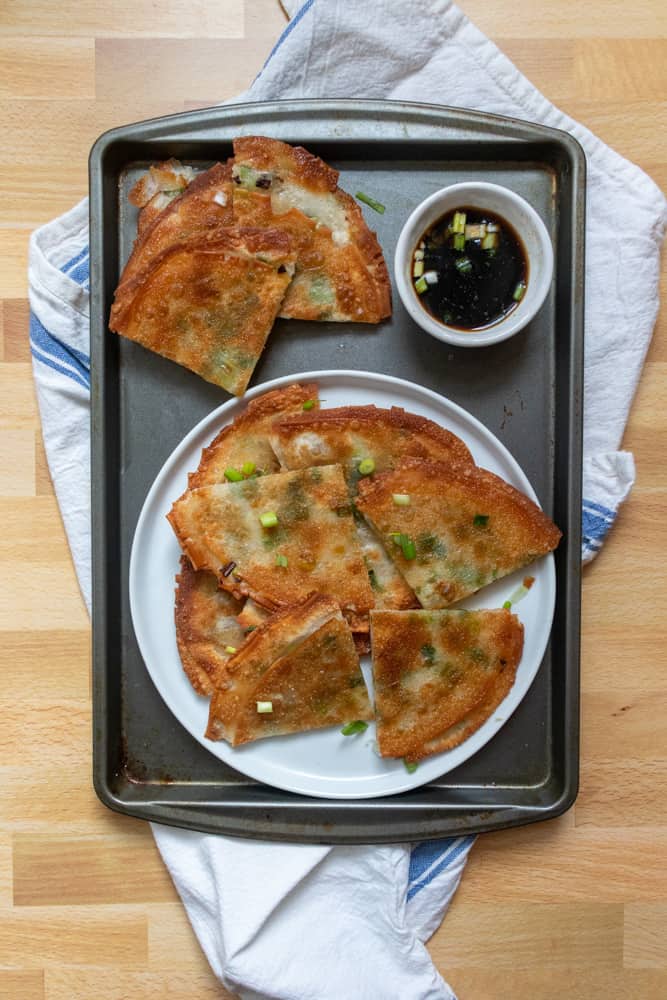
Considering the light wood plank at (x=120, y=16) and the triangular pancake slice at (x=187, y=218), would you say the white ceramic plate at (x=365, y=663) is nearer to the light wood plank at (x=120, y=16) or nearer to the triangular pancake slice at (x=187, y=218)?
the triangular pancake slice at (x=187, y=218)

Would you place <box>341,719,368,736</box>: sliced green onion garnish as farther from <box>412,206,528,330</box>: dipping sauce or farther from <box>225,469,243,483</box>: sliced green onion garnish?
<box>412,206,528,330</box>: dipping sauce

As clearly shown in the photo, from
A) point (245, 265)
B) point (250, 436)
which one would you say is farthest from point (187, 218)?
point (250, 436)

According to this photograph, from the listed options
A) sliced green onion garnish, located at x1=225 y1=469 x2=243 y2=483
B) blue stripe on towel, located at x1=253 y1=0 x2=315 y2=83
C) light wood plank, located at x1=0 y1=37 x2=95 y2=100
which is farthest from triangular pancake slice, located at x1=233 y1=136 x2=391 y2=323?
light wood plank, located at x1=0 y1=37 x2=95 y2=100

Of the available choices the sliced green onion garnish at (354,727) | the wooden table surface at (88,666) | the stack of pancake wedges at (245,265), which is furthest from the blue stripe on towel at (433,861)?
the stack of pancake wedges at (245,265)

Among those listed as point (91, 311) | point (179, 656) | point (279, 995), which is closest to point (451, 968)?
point (279, 995)

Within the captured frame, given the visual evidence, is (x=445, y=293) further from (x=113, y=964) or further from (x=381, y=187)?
(x=113, y=964)
